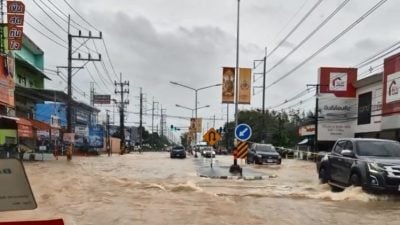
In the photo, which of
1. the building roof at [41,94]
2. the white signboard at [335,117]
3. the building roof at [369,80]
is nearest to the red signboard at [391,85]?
the building roof at [369,80]

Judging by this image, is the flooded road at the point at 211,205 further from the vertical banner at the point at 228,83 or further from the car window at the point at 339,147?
the vertical banner at the point at 228,83

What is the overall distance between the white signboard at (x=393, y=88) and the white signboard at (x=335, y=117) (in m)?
14.6

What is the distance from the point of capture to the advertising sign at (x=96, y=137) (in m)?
87.5

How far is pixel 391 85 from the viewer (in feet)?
142

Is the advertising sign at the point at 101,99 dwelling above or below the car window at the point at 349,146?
above

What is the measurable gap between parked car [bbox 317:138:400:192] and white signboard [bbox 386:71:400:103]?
24982mm

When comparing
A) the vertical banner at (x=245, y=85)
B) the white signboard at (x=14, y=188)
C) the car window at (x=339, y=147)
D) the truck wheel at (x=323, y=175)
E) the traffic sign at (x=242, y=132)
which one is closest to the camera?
the white signboard at (x=14, y=188)

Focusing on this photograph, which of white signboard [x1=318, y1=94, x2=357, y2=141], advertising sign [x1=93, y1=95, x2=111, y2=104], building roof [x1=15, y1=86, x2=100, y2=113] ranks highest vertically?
advertising sign [x1=93, y1=95, x2=111, y2=104]

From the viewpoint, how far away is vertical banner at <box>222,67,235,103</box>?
33.5 metres

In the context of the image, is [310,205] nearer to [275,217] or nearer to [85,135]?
[275,217]

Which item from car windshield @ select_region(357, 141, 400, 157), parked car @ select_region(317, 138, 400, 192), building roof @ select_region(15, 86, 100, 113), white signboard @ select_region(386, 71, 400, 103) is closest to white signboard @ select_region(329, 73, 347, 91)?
white signboard @ select_region(386, 71, 400, 103)

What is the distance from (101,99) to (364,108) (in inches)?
2243

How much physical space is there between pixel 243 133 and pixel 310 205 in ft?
38.2

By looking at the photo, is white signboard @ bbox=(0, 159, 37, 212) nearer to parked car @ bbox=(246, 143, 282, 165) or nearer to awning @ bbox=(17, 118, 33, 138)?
awning @ bbox=(17, 118, 33, 138)
